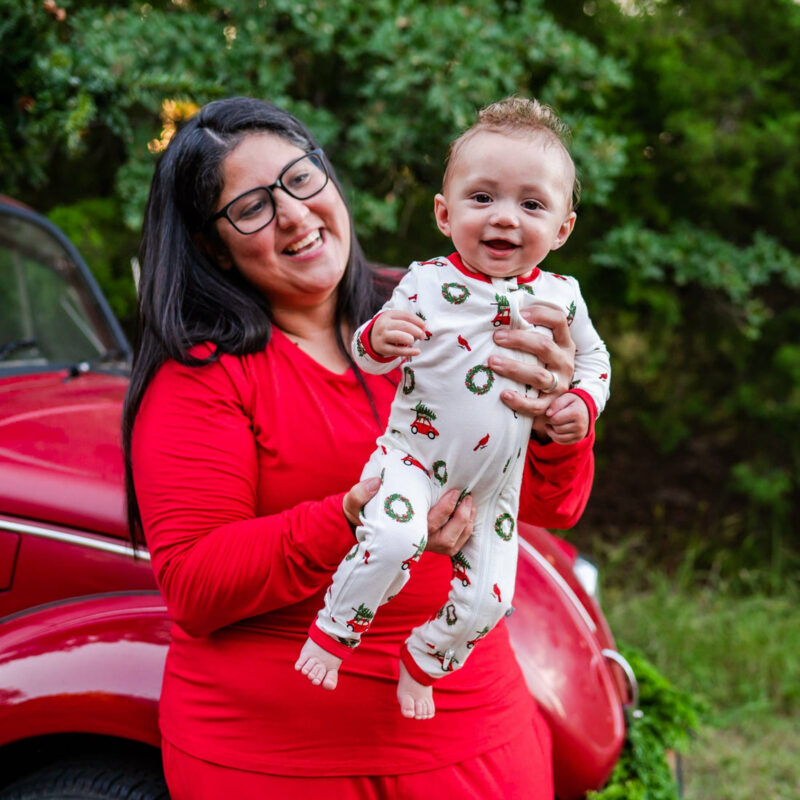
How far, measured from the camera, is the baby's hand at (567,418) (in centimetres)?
164

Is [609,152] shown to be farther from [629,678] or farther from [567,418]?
[567,418]

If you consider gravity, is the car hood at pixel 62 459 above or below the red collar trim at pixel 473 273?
below

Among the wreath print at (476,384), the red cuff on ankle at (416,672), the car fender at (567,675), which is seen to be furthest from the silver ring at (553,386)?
the car fender at (567,675)

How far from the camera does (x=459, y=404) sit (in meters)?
1.61

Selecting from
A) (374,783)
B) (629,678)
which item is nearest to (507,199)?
(374,783)

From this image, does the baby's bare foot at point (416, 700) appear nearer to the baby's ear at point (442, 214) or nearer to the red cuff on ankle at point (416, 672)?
the red cuff on ankle at point (416, 672)

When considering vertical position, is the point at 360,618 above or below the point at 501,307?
below

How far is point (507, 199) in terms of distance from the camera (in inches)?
63.0

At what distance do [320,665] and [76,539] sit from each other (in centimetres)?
84

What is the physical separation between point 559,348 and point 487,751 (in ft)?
2.63

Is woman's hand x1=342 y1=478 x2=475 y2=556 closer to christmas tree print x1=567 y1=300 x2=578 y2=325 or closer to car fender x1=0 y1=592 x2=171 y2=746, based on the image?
christmas tree print x1=567 y1=300 x2=578 y2=325

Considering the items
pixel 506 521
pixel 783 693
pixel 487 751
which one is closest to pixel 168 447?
pixel 506 521

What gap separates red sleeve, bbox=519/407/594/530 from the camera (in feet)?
5.72

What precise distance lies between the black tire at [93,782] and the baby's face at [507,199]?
49.9 inches
